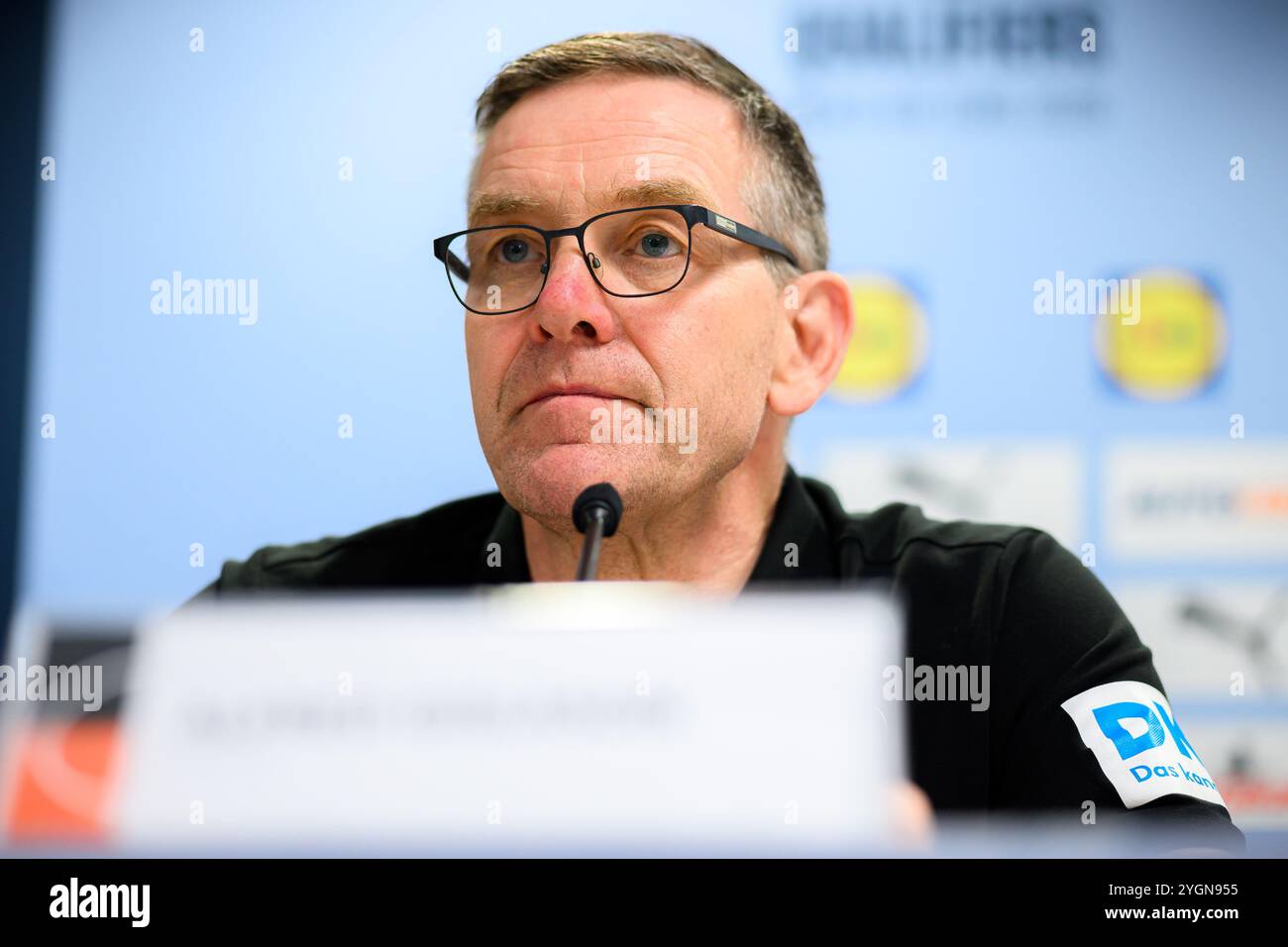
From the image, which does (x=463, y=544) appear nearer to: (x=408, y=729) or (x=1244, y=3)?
(x=408, y=729)

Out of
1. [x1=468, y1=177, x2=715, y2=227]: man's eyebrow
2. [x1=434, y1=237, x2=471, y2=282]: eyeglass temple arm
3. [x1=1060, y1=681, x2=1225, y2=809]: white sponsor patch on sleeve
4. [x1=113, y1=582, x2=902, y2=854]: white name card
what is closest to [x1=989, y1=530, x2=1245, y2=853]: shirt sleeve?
[x1=1060, y1=681, x2=1225, y2=809]: white sponsor patch on sleeve

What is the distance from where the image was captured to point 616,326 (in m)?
1.10

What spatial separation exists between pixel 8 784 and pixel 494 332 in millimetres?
595

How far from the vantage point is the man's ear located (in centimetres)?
127

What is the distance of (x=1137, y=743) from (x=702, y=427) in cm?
50

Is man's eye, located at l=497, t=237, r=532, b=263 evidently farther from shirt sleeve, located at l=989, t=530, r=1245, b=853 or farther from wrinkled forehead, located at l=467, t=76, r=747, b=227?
shirt sleeve, located at l=989, t=530, r=1245, b=853

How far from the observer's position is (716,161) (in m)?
1.21

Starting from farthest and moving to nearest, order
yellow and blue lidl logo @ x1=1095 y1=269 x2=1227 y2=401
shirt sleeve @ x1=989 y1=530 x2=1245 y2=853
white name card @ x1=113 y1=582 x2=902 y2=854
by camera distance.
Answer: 1. yellow and blue lidl logo @ x1=1095 y1=269 x2=1227 y2=401
2. shirt sleeve @ x1=989 y1=530 x2=1245 y2=853
3. white name card @ x1=113 y1=582 x2=902 y2=854

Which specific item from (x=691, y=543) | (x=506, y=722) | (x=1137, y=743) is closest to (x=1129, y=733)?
(x=1137, y=743)

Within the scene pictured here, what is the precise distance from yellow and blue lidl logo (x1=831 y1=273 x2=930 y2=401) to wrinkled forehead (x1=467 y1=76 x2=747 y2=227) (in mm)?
344

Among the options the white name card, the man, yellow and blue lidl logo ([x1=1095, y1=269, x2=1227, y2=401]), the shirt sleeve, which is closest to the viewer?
the white name card

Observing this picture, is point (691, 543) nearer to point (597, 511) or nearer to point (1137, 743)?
point (597, 511)

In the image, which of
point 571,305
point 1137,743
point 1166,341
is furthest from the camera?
point 1166,341
